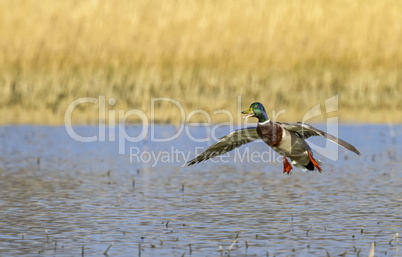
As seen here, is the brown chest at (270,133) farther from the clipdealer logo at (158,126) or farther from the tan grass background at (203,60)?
the tan grass background at (203,60)

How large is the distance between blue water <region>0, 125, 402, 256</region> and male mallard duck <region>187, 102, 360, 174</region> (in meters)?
0.61

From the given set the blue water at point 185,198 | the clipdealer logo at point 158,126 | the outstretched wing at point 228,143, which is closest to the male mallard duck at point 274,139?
the outstretched wing at point 228,143

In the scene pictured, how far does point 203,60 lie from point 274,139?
11.1 m

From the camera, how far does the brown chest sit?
1115 centimetres

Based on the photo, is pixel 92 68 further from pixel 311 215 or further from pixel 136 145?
pixel 311 215

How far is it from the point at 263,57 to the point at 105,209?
11373mm

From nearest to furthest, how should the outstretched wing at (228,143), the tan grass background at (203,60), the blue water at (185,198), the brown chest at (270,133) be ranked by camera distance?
the blue water at (185,198)
the brown chest at (270,133)
the outstretched wing at (228,143)
the tan grass background at (203,60)

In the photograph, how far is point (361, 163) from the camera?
15.7 m

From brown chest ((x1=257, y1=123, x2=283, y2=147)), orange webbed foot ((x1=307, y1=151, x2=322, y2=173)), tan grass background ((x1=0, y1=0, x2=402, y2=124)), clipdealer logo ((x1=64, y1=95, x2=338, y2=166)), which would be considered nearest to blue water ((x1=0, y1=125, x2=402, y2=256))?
clipdealer logo ((x1=64, y1=95, x2=338, y2=166))

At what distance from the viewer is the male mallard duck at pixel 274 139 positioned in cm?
1117

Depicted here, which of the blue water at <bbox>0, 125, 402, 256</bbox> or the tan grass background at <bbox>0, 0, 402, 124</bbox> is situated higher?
the tan grass background at <bbox>0, 0, 402, 124</bbox>

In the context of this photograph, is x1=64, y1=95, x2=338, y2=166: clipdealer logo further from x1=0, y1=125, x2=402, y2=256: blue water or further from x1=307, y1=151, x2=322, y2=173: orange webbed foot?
x1=307, y1=151, x2=322, y2=173: orange webbed foot

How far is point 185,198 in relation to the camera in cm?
1241

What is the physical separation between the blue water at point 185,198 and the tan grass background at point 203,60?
285 centimetres
